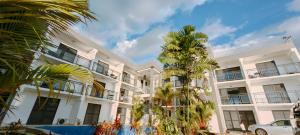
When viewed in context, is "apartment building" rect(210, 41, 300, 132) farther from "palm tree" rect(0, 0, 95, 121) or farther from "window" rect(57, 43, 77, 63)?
"palm tree" rect(0, 0, 95, 121)

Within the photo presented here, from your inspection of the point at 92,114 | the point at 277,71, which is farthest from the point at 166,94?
the point at 277,71

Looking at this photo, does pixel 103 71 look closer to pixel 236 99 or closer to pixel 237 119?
pixel 236 99

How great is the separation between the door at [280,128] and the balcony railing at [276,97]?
3.10 m

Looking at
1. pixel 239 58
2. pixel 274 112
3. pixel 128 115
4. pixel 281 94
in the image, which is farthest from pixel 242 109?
pixel 128 115

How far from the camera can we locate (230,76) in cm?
1608

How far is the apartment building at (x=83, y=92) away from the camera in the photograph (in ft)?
35.7

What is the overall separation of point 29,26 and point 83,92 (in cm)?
1389

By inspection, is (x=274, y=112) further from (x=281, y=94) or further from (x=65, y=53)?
(x=65, y=53)

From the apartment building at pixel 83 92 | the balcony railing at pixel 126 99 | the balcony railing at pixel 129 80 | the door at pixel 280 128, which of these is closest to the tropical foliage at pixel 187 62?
the apartment building at pixel 83 92

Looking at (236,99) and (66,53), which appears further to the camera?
(236,99)

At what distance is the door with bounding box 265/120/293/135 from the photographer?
1003cm

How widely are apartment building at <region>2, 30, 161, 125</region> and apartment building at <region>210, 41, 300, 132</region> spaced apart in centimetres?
914

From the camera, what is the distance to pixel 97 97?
14586 mm

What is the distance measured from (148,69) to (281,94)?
14.5 metres
